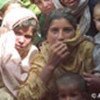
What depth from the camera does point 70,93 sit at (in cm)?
291

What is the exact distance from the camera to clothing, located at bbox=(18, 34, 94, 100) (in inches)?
115

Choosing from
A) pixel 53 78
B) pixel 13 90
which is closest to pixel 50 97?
pixel 53 78

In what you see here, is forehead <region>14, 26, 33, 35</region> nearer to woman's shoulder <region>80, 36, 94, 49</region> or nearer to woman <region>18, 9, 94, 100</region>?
woman <region>18, 9, 94, 100</region>

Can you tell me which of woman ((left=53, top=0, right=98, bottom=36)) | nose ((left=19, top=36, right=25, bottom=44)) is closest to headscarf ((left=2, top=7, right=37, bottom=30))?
nose ((left=19, top=36, right=25, bottom=44))

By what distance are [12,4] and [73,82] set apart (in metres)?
1.13

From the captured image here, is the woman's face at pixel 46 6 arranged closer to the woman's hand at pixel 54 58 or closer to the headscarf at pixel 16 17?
the headscarf at pixel 16 17

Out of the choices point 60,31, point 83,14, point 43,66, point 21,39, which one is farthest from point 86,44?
point 83,14

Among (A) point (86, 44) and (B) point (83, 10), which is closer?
(A) point (86, 44)

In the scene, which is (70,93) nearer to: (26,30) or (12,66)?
(12,66)

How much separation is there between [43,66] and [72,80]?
177mm

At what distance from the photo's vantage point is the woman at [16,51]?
3.20m

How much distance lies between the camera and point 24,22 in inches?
131

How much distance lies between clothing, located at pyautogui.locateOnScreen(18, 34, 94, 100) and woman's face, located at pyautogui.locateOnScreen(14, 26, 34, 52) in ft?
0.97

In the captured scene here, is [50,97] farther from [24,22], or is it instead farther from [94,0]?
[94,0]
